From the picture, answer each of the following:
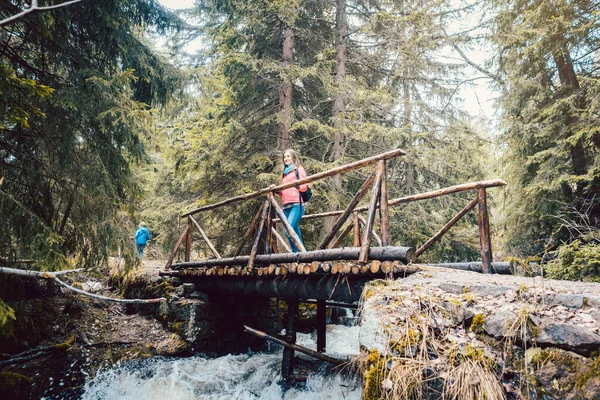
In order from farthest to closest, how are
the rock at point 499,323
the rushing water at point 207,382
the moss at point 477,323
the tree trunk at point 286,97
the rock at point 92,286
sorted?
the tree trunk at point 286,97
the rock at point 92,286
the rushing water at point 207,382
the moss at point 477,323
the rock at point 499,323

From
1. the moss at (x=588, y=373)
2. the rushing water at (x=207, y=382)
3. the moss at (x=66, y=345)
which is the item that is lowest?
the rushing water at (x=207, y=382)

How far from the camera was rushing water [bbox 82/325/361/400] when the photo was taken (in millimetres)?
5492

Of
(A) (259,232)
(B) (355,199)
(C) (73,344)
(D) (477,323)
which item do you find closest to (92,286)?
(C) (73,344)

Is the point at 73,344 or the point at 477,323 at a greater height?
the point at 477,323

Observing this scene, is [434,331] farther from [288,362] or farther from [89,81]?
[89,81]

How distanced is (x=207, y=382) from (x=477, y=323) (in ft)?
16.3

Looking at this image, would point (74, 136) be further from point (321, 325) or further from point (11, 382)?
point (321, 325)

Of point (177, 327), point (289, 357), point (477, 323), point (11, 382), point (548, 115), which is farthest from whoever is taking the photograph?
point (548, 115)

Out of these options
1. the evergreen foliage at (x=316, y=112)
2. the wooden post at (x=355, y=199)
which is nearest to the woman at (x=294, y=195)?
the wooden post at (x=355, y=199)

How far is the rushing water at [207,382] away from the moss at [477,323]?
2.65 meters

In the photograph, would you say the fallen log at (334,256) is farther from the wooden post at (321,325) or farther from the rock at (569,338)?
the wooden post at (321,325)

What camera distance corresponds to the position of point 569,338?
7.54 feet

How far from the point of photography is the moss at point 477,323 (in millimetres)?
2695

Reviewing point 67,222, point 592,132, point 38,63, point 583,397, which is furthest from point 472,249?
point 38,63
